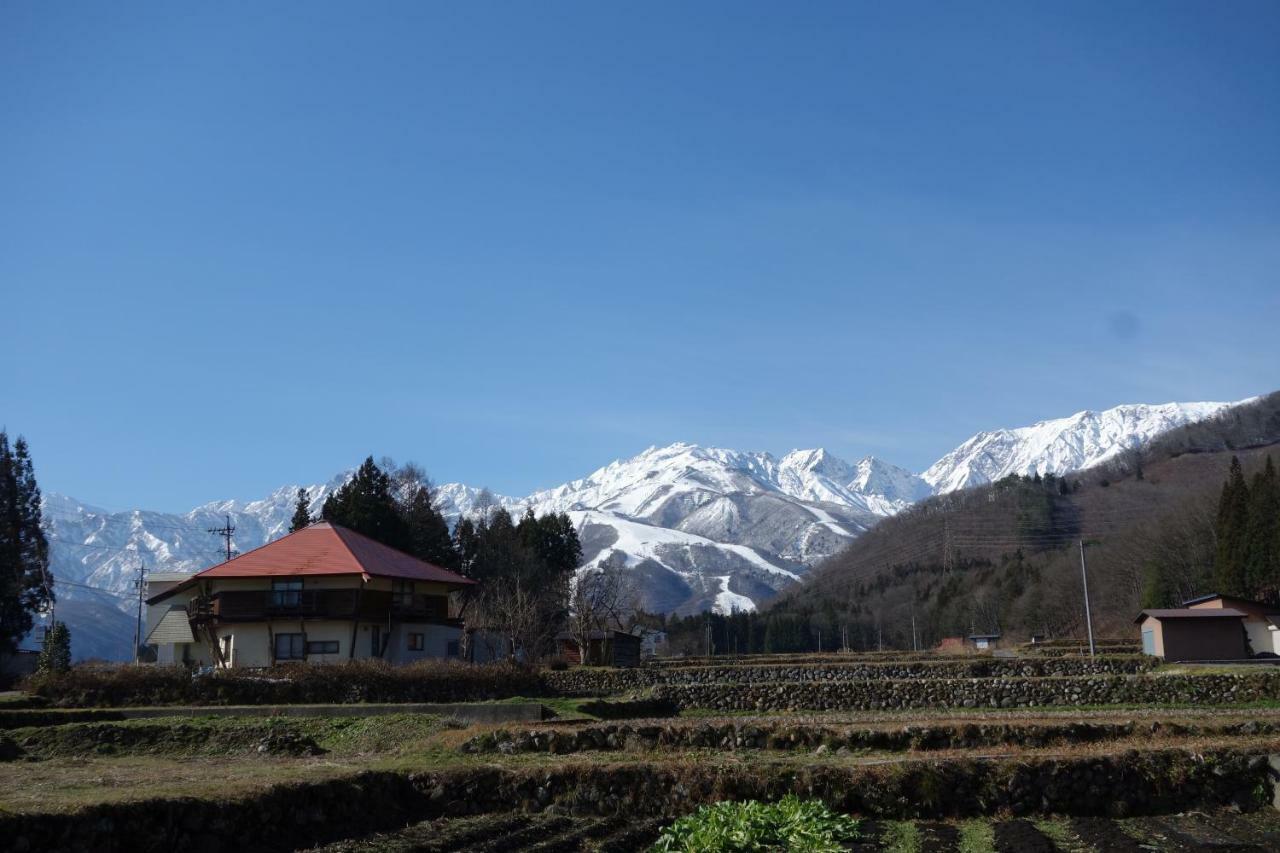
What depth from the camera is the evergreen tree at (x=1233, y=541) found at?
70.0 meters

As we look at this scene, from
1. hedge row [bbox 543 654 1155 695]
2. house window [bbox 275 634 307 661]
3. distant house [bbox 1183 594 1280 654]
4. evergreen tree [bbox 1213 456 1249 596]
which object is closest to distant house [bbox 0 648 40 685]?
house window [bbox 275 634 307 661]

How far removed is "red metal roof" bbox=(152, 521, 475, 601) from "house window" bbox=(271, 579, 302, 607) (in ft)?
1.75

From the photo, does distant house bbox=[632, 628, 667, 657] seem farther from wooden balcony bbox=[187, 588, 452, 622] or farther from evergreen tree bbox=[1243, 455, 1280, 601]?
wooden balcony bbox=[187, 588, 452, 622]

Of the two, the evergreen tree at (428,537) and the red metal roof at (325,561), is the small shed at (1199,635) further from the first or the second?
the evergreen tree at (428,537)

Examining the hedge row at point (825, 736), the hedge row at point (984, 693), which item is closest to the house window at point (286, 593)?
the hedge row at point (984, 693)

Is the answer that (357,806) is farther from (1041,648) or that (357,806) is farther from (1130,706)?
(1041,648)

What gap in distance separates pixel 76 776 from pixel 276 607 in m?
30.5

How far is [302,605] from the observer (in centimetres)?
4716

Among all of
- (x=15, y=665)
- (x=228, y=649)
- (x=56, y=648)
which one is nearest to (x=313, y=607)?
(x=228, y=649)

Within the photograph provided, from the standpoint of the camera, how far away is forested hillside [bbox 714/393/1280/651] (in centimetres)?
8550

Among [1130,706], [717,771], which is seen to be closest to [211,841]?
[717,771]

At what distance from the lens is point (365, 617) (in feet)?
156

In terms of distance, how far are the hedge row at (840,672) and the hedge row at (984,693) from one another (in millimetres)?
5564

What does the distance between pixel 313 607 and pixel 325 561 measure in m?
2.15
